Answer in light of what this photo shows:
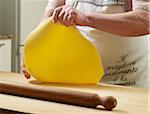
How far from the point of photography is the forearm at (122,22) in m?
0.74

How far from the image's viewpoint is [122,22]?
0.75m

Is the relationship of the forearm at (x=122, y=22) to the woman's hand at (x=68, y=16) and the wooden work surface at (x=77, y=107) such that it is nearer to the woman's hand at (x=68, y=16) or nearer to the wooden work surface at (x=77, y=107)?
the woman's hand at (x=68, y=16)

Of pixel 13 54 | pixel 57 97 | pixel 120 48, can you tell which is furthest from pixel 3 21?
pixel 57 97

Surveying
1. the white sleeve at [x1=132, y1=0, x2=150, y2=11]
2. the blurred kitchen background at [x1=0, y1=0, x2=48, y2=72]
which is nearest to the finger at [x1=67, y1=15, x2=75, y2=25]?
the white sleeve at [x1=132, y1=0, x2=150, y2=11]

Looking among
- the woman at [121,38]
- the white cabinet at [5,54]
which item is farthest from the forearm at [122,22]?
the white cabinet at [5,54]

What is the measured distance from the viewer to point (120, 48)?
91 centimetres

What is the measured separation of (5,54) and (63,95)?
1687 mm

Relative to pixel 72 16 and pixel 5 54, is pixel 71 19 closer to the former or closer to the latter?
pixel 72 16

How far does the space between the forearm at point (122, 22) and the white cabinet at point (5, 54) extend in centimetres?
143

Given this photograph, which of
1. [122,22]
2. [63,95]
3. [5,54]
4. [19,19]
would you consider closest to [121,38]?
[122,22]

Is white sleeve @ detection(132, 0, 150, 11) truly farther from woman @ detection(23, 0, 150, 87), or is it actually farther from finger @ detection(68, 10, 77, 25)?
finger @ detection(68, 10, 77, 25)

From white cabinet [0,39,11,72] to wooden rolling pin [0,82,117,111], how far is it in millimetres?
1518

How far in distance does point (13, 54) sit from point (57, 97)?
182cm

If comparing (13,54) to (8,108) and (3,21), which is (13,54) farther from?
(8,108)
